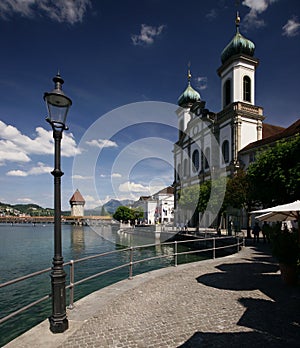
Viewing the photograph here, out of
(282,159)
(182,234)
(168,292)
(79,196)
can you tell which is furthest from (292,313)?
(79,196)

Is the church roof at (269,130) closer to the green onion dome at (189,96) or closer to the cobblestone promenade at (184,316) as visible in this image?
the green onion dome at (189,96)

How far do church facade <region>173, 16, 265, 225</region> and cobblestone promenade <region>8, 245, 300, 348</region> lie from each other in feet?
108

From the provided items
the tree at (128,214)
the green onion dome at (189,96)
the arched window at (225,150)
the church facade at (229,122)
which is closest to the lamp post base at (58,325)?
the church facade at (229,122)

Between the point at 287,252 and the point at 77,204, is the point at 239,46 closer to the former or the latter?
the point at 287,252

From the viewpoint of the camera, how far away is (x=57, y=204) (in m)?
4.73

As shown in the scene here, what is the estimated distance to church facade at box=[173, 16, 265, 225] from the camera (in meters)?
39.5

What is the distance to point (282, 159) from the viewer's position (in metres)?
17.3

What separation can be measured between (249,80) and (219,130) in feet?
30.7

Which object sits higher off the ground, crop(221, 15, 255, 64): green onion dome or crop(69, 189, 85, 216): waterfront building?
crop(221, 15, 255, 64): green onion dome

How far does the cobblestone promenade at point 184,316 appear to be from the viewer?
407 centimetres

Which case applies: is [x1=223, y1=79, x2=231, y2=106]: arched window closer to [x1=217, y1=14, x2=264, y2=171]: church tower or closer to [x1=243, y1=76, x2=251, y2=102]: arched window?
[x1=217, y1=14, x2=264, y2=171]: church tower

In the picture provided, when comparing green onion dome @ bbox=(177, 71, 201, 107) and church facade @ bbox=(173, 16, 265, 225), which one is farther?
green onion dome @ bbox=(177, 71, 201, 107)

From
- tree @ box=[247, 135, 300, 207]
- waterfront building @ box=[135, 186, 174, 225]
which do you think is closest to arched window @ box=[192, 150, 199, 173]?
waterfront building @ box=[135, 186, 174, 225]

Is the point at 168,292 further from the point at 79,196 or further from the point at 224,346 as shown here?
the point at 79,196
